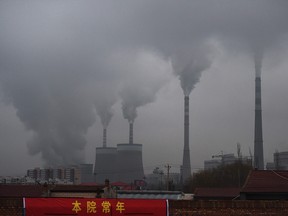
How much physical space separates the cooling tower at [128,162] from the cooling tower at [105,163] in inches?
70.7

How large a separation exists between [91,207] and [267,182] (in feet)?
63.9

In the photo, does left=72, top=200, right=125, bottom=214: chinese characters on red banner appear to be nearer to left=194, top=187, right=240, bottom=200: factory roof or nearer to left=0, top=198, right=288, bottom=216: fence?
left=0, top=198, right=288, bottom=216: fence

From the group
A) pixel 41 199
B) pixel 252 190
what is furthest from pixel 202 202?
pixel 252 190

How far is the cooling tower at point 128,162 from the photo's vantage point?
4077 inches

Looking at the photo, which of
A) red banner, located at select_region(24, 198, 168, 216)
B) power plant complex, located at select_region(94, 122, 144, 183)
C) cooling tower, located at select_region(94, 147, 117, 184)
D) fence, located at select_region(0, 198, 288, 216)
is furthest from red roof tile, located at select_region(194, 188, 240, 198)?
cooling tower, located at select_region(94, 147, 117, 184)

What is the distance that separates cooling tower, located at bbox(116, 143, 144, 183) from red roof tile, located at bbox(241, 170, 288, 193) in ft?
246

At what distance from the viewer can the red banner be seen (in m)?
10.1

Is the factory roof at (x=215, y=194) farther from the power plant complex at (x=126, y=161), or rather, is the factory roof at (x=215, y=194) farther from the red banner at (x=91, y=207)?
the power plant complex at (x=126, y=161)

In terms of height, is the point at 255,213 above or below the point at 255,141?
below

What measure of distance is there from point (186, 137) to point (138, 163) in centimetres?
1477

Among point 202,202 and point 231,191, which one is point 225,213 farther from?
point 231,191

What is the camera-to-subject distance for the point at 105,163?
107m

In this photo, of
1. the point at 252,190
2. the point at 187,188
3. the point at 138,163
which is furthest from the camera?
the point at 138,163

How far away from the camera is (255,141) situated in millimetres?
82688
